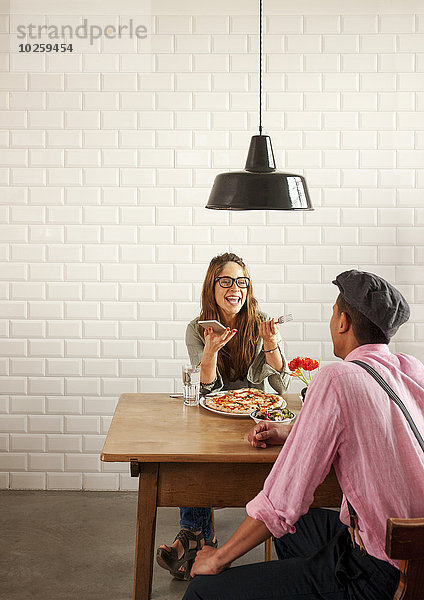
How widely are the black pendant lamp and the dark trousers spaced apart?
109 centimetres

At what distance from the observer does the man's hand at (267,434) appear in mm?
2350

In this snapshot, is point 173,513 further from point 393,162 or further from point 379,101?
point 379,101

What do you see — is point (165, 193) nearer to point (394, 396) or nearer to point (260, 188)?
point (260, 188)

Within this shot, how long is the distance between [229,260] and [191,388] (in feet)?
2.54

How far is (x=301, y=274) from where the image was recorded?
405 centimetres

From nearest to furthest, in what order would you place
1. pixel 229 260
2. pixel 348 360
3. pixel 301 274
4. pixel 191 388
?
pixel 348 360
pixel 191 388
pixel 229 260
pixel 301 274

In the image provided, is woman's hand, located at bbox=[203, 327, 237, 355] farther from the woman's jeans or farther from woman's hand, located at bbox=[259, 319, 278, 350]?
the woman's jeans

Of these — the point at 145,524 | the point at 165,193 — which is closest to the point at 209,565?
the point at 145,524

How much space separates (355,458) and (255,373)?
1503 mm

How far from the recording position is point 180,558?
10.0ft

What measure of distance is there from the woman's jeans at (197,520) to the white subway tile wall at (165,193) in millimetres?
1045

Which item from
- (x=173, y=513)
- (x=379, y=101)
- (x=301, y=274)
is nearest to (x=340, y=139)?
(x=379, y=101)

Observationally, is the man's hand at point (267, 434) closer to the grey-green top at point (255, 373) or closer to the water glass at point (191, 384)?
the water glass at point (191, 384)

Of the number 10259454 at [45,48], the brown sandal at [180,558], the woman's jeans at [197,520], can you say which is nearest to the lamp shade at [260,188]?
the woman's jeans at [197,520]
